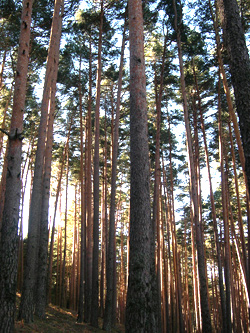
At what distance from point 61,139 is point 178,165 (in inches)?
349

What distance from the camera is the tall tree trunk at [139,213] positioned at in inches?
174

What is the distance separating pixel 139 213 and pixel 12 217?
8.20 feet

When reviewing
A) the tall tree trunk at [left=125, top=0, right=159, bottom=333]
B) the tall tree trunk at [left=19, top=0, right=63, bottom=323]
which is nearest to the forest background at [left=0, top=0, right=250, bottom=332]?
the tall tree trunk at [left=19, top=0, right=63, bottom=323]

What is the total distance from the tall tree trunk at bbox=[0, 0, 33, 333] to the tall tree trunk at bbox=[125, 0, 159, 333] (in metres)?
2.17

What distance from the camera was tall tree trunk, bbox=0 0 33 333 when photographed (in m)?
5.02

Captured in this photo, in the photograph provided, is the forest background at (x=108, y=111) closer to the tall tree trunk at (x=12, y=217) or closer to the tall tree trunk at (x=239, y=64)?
the tall tree trunk at (x=12, y=217)

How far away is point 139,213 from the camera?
492 centimetres

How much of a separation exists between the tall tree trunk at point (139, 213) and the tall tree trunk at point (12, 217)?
7.11 ft

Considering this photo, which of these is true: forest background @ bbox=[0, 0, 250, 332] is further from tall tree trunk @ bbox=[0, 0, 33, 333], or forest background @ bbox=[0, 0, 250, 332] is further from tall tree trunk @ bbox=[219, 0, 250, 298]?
tall tree trunk @ bbox=[219, 0, 250, 298]

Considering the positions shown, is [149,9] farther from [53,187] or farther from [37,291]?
[53,187]

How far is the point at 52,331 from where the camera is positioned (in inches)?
286

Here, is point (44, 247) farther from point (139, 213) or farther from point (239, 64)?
point (239, 64)

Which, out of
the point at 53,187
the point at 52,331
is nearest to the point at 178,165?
the point at 53,187

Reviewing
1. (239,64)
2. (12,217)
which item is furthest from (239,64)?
(12,217)
